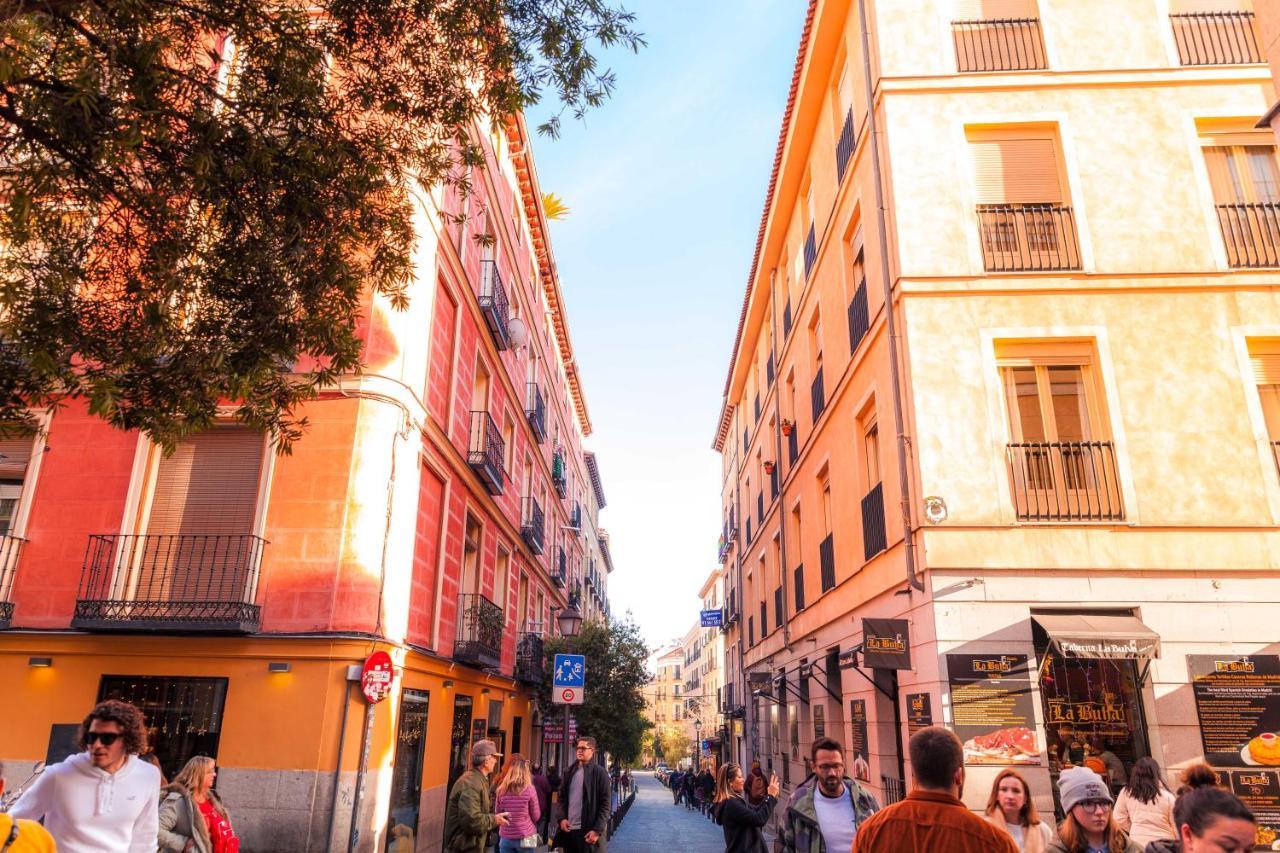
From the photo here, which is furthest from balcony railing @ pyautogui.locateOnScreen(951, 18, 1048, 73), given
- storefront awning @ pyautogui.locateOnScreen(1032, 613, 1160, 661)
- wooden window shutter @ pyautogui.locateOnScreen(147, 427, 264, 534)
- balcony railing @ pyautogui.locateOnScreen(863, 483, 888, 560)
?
wooden window shutter @ pyautogui.locateOnScreen(147, 427, 264, 534)

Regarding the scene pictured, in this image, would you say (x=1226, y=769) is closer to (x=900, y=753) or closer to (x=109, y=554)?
(x=900, y=753)

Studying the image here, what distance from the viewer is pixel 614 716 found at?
24.0 meters

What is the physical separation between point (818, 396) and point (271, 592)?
1068 centimetres

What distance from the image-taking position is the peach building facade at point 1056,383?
9.70 metres

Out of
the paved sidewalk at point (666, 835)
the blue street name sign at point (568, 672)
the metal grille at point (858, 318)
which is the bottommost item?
the paved sidewalk at point (666, 835)

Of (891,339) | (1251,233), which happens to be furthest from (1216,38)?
(891,339)

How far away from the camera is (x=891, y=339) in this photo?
11320 millimetres

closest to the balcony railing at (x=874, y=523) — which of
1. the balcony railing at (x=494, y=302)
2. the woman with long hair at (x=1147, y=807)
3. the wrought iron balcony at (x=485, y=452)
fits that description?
the woman with long hair at (x=1147, y=807)

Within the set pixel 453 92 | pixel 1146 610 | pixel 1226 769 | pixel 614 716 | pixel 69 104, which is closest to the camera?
pixel 69 104

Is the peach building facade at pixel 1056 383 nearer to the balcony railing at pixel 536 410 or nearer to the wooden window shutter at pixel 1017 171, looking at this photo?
the wooden window shutter at pixel 1017 171

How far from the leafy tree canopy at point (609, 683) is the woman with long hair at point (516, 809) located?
13.8 meters

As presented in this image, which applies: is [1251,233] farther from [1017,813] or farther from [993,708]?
[1017,813]

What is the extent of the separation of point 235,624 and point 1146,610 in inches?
440

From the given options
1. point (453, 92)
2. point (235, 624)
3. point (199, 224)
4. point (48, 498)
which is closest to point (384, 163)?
point (453, 92)
